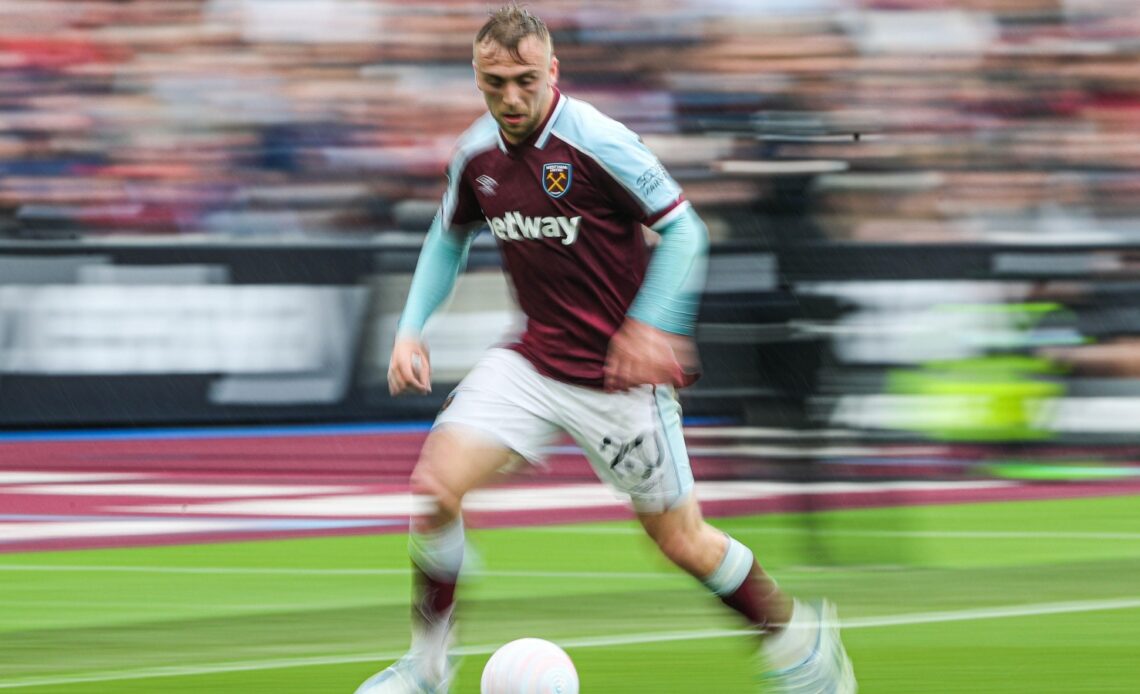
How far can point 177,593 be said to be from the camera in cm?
766

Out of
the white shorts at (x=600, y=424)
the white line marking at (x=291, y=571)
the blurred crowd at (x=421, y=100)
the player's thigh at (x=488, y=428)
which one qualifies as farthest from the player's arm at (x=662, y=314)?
the blurred crowd at (x=421, y=100)

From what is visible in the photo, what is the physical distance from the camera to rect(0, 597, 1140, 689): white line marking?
5.95 m

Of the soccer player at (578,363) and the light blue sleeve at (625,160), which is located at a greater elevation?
the light blue sleeve at (625,160)

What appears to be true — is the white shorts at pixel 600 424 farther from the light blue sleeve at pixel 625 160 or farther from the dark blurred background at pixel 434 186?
the dark blurred background at pixel 434 186

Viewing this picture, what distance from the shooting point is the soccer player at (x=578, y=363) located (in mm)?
4875

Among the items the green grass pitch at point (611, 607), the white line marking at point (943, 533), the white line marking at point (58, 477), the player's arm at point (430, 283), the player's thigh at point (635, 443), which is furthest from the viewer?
the white line marking at point (58, 477)

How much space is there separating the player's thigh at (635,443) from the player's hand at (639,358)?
14 centimetres

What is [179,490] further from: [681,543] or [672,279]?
[672,279]

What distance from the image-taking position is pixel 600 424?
198 inches

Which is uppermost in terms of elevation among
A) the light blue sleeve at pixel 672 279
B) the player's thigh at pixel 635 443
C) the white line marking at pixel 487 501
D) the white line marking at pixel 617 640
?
the light blue sleeve at pixel 672 279

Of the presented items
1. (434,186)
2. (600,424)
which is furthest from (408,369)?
(434,186)

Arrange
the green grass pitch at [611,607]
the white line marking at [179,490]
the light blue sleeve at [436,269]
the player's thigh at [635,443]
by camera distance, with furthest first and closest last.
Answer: the white line marking at [179,490] < the green grass pitch at [611,607] < the light blue sleeve at [436,269] < the player's thigh at [635,443]

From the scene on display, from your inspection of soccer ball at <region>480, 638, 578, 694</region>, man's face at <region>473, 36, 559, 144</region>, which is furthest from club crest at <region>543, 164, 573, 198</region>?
soccer ball at <region>480, 638, 578, 694</region>

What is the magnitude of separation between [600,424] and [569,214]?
54 centimetres
